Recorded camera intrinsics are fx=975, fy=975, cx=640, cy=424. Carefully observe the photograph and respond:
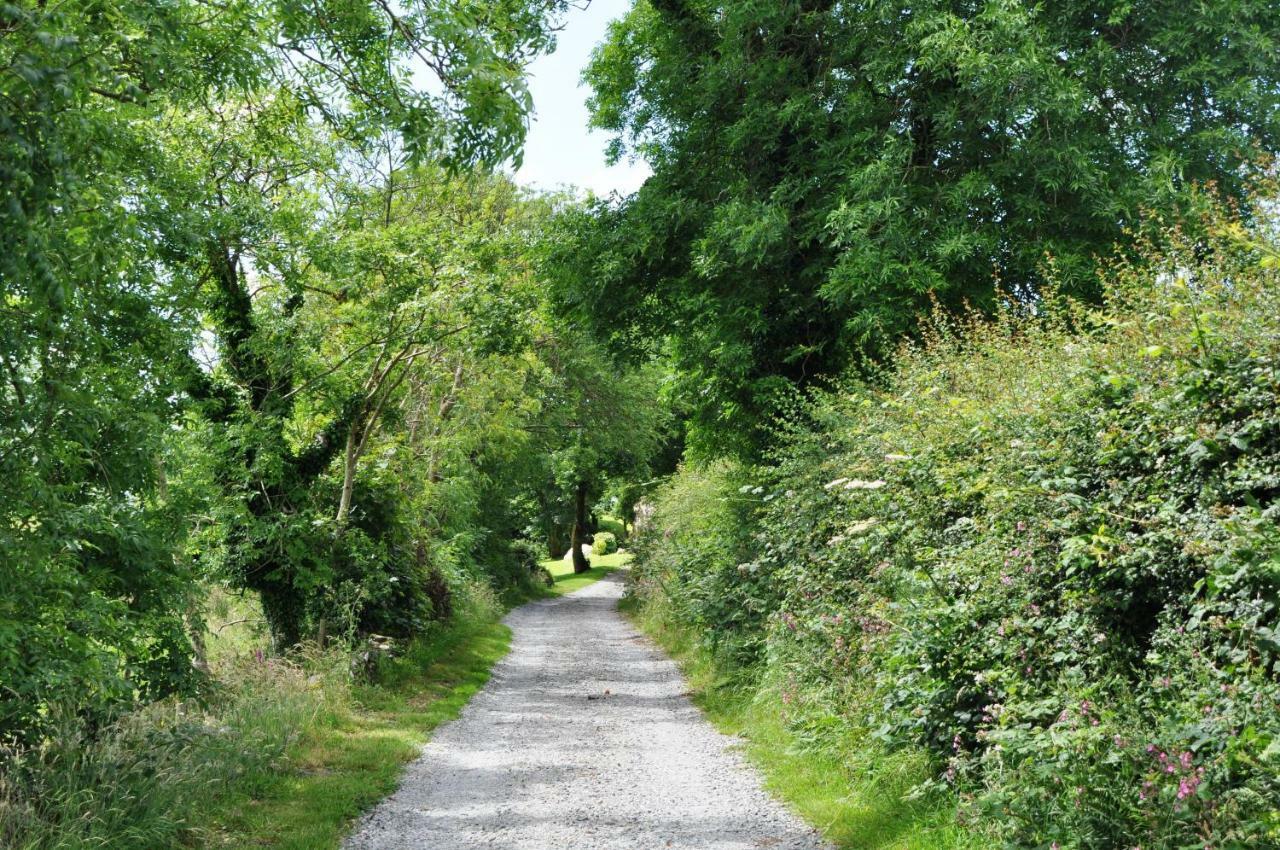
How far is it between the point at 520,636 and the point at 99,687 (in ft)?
55.6

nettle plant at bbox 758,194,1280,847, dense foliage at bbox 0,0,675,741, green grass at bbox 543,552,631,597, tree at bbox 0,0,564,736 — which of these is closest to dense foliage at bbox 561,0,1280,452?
dense foliage at bbox 0,0,675,741

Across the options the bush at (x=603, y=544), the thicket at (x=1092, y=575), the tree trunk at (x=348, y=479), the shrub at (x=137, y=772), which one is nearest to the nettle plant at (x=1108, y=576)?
the thicket at (x=1092, y=575)

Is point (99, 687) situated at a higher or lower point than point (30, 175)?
lower

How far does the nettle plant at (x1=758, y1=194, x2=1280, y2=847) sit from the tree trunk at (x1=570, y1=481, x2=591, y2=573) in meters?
36.8

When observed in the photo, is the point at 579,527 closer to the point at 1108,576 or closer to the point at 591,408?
the point at 591,408

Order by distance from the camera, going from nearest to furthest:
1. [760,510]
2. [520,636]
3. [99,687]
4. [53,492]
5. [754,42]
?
1. [53,492]
2. [99,687]
3. [760,510]
4. [754,42]
5. [520,636]

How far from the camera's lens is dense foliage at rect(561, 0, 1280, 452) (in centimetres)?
1227

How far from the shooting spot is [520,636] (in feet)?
74.6

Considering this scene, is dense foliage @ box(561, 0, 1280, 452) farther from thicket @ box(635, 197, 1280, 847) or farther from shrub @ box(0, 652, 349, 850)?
shrub @ box(0, 652, 349, 850)

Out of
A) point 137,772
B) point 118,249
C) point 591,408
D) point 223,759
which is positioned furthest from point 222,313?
point 591,408

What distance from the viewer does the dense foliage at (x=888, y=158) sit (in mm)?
12266

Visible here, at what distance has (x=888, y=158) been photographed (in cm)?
1260

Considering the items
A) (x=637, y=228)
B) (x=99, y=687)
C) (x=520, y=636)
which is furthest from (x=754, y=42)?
(x=520, y=636)

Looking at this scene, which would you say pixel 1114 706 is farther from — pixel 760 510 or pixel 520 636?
pixel 520 636
